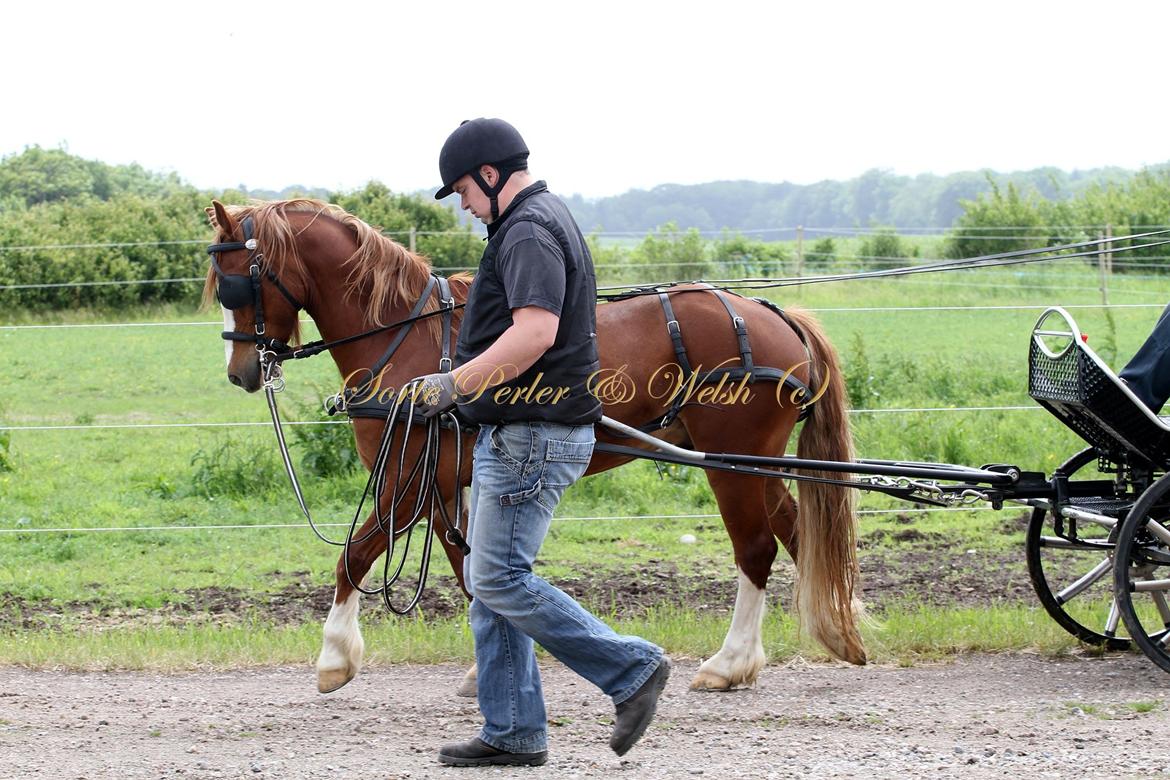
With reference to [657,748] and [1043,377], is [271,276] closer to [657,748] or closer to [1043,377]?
[657,748]

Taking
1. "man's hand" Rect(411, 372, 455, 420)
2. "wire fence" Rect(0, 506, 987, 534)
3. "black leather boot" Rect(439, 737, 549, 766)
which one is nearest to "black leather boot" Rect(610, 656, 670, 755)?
A: "black leather boot" Rect(439, 737, 549, 766)

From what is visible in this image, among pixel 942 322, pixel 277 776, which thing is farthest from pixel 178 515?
pixel 942 322

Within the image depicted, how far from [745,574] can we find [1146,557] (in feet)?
5.29

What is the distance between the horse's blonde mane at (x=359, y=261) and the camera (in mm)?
4852

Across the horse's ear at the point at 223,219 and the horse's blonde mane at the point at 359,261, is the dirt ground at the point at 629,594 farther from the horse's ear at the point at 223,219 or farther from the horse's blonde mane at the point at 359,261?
the horse's ear at the point at 223,219

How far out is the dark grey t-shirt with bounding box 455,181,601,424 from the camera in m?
3.49

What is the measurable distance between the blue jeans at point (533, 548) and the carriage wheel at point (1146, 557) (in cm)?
195

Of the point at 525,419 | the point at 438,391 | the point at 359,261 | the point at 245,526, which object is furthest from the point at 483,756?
the point at 245,526

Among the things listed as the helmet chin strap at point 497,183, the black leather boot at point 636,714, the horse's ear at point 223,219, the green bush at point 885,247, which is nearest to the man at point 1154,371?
the black leather boot at point 636,714

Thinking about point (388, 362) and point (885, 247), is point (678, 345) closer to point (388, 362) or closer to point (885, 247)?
point (388, 362)

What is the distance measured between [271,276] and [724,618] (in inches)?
110

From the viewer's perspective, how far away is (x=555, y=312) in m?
3.45

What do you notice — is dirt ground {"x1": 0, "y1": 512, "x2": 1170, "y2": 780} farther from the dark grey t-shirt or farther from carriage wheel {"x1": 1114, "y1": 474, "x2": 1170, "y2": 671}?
the dark grey t-shirt

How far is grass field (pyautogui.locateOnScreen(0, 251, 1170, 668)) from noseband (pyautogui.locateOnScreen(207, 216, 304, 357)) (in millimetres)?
1519
